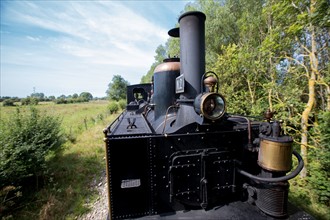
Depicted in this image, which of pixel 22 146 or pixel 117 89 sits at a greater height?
pixel 117 89

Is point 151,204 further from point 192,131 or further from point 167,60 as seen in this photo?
point 167,60

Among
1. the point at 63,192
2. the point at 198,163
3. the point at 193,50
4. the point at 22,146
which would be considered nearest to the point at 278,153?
the point at 198,163

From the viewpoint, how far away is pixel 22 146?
4.11 m

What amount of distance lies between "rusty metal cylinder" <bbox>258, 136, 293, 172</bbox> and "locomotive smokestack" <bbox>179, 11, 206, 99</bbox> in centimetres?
118

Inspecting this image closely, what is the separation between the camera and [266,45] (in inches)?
167

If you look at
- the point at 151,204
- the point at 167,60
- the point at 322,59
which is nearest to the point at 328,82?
the point at 322,59

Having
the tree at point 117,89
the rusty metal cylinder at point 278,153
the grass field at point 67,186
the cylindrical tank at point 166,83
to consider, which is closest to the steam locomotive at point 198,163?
the rusty metal cylinder at point 278,153

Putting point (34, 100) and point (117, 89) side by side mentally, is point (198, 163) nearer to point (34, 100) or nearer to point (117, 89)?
point (34, 100)

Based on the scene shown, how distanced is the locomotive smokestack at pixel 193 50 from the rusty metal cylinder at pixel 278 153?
1.18m

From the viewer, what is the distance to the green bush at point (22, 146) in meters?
3.66

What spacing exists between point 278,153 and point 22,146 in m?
5.50

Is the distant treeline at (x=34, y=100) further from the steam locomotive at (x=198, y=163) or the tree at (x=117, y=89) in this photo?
the tree at (x=117, y=89)

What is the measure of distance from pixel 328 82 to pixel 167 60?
364 cm

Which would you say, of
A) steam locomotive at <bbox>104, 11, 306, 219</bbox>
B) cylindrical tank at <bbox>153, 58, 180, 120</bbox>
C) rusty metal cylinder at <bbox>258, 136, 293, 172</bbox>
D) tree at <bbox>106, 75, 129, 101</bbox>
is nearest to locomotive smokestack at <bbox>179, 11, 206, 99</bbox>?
steam locomotive at <bbox>104, 11, 306, 219</bbox>
